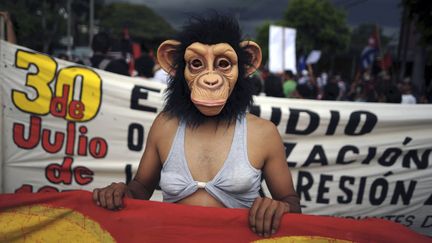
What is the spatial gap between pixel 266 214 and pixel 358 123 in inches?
96.7

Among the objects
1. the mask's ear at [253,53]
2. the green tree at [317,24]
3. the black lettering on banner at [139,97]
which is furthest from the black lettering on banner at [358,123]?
the green tree at [317,24]

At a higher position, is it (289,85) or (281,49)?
(281,49)

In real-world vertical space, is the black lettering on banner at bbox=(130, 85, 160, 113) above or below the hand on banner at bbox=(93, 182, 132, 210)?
above

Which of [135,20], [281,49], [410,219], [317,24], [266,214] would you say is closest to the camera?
[266,214]

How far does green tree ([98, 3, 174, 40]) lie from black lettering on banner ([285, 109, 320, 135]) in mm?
63576

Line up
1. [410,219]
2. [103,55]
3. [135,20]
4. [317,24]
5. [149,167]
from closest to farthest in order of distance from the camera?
1. [149,167]
2. [410,219]
3. [103,55]
4. [317,24]
5. [135,20]

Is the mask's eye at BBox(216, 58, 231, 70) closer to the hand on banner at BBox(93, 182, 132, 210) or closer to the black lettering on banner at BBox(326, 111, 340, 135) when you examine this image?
the hand on banner at BBox(93, 182, 132, 210)

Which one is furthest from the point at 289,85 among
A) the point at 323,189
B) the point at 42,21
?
the point at 42,21

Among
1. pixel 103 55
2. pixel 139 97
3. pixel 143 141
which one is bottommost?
pixel 143 141

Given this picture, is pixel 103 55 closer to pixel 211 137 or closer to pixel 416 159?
pixel 416 159

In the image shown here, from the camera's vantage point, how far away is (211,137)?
178 centimetres

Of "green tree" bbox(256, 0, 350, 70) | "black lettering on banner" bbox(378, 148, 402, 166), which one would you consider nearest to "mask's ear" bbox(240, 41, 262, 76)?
"black lettering on banner" bbox(378, 148, 402, 166)

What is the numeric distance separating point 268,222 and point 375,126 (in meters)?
2.51

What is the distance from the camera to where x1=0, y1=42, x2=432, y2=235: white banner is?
3.63 metres
